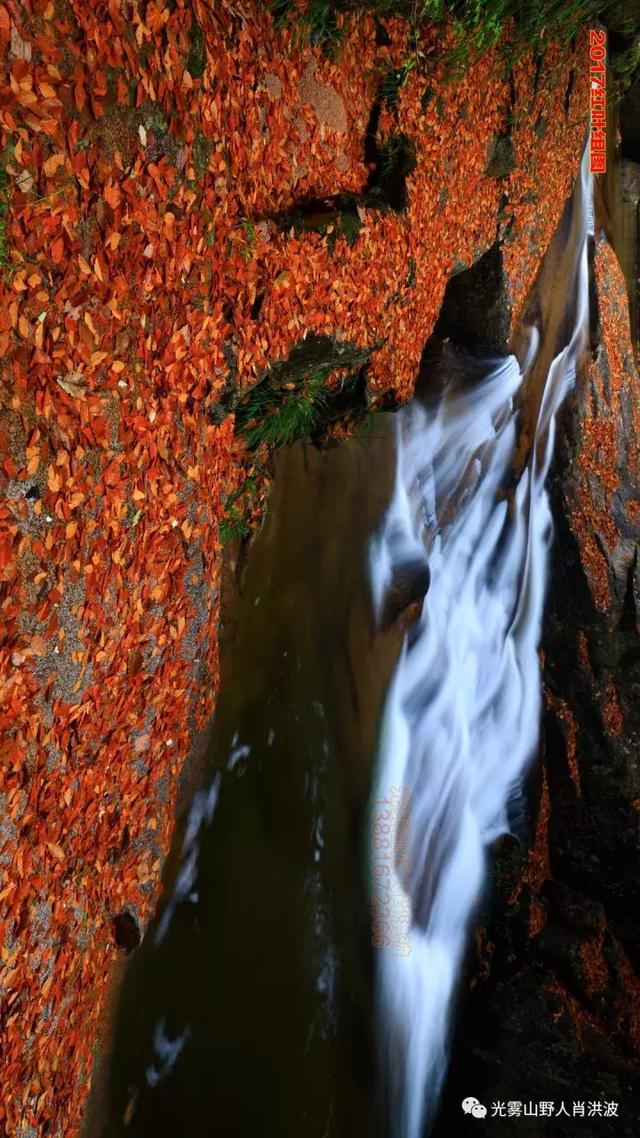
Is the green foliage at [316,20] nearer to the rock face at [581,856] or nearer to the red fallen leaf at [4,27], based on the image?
the red fallen leaf at [4,27]

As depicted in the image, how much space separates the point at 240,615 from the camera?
489cm

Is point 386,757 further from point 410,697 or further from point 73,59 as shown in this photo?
point 73,59

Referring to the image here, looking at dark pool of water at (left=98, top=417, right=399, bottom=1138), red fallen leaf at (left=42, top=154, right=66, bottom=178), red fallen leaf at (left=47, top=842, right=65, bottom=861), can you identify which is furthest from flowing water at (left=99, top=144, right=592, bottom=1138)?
red fallen leaf at (left=42, top=154, right=66, bottom=178)

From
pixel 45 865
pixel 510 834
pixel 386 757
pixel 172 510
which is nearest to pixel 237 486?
pixel 172 510

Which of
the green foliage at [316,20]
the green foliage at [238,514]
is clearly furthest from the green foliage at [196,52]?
the green foliage at [238,514]

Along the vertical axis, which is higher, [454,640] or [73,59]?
[73,59]

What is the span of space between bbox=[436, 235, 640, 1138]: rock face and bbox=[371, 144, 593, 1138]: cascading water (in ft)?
0.86

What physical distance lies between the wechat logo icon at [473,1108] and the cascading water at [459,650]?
258 mm

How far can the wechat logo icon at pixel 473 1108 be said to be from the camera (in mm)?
5848

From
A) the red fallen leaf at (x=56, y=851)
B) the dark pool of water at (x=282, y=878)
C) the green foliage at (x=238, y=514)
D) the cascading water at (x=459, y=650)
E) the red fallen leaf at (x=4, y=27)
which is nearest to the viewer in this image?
the red fallen leaf at (x=4, y=27)

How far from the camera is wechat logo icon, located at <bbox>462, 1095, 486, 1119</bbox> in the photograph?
585 centimetres

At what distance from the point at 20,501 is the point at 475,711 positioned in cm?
599

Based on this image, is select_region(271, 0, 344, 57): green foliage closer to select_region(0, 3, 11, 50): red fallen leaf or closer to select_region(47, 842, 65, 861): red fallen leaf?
select_region(0, 3, 11, 50): red fallen leaf

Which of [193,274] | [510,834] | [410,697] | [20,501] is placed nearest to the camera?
[20,501]
